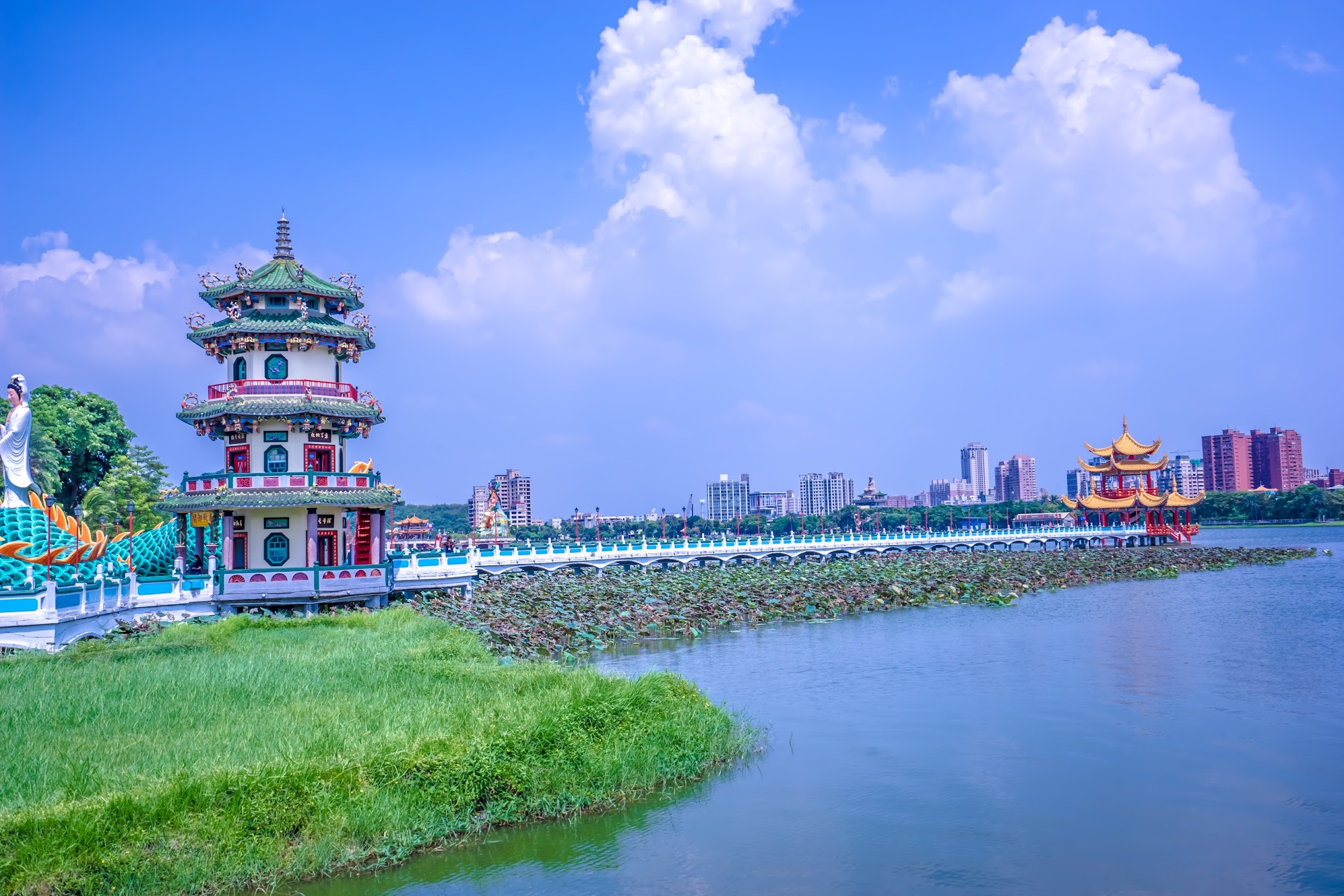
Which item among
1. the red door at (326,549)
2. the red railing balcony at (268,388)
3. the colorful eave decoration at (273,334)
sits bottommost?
the red door at (326,549)

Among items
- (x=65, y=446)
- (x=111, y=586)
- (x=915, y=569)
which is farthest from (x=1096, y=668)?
Result: (x=65, y=446)

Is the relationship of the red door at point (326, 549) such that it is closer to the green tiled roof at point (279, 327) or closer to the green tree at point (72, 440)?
the green tiled roof at point (279, 327)

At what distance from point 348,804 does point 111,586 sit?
15.6m

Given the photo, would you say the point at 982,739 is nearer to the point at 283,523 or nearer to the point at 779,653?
the point at 779,653

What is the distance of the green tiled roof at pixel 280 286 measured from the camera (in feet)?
97.5

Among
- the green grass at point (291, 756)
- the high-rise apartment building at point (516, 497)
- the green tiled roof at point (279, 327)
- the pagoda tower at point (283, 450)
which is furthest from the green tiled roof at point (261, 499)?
the high-rise apartment building at point (516, 497)

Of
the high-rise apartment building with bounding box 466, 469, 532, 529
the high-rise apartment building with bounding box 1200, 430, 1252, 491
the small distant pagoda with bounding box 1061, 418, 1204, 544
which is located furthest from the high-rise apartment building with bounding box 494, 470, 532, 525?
the high-rise apartment building with bounding box 1200, 430, 1252, 491

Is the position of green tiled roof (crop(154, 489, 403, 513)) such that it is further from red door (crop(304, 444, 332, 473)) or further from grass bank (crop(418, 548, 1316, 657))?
grass bank (crop(418, 548, 1316, 657))

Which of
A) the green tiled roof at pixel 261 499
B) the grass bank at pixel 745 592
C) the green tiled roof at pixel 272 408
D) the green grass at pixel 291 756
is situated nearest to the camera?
the green grass at pixel 291 756

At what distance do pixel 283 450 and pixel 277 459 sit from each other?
1.08 feet

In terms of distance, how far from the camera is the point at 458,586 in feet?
113

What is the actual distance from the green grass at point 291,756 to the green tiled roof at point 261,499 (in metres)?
8.43

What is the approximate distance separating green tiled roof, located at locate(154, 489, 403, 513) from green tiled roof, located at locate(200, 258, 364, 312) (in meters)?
6.20

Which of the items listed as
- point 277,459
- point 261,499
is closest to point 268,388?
point 277,459
